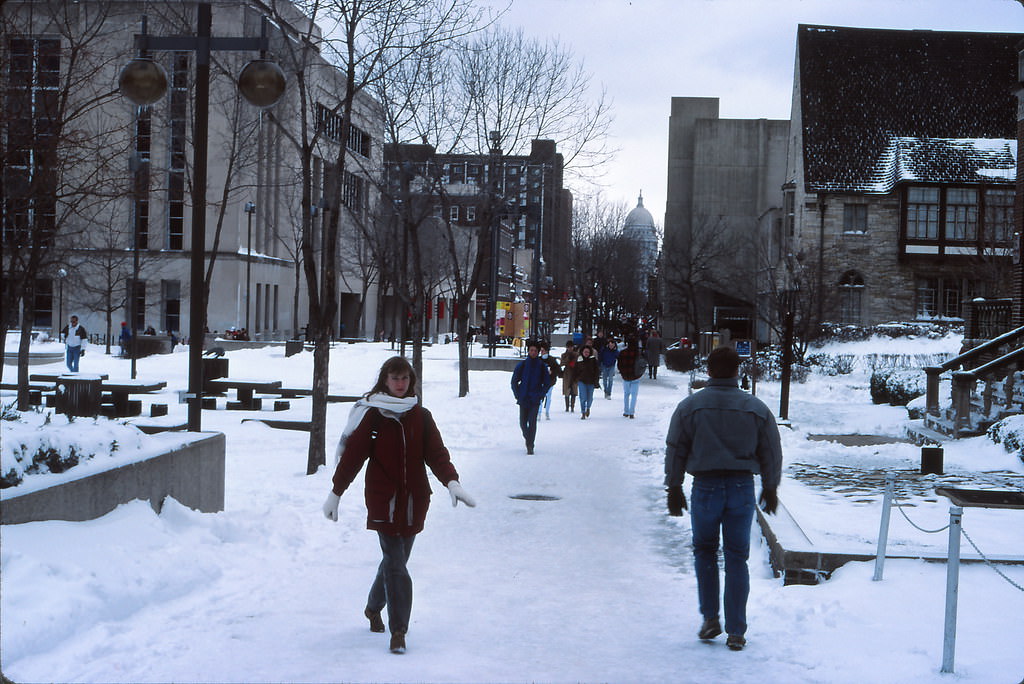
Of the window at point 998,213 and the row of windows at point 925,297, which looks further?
the row of windows at point 925,297

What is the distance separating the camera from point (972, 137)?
157ft

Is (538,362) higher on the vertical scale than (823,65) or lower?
lower

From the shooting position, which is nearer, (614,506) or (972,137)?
(614,506)

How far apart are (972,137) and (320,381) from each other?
1651 inches

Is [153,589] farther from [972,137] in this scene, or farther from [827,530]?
[972,137]

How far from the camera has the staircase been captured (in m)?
16.3

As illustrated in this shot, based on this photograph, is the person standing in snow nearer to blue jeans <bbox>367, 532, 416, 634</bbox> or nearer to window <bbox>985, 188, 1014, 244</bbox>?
blue jeans <bbox>367, 532, 416, 634</bbox>

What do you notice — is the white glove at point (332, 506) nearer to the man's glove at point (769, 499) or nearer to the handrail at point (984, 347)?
the man's glove at point (769, 499)

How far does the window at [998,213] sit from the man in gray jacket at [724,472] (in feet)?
114

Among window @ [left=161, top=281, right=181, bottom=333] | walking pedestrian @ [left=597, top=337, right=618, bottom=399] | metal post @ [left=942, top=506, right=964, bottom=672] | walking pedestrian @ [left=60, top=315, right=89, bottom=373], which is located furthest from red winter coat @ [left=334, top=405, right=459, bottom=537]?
window @ [left=161, top=281, right=181, bottom=333]

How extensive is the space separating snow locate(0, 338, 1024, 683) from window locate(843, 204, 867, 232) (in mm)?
36529

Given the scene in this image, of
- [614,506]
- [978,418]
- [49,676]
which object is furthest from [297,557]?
[978,418]

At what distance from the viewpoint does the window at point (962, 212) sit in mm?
45031

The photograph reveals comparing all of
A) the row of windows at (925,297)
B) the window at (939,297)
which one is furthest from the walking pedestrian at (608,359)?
the window at (939,297)
